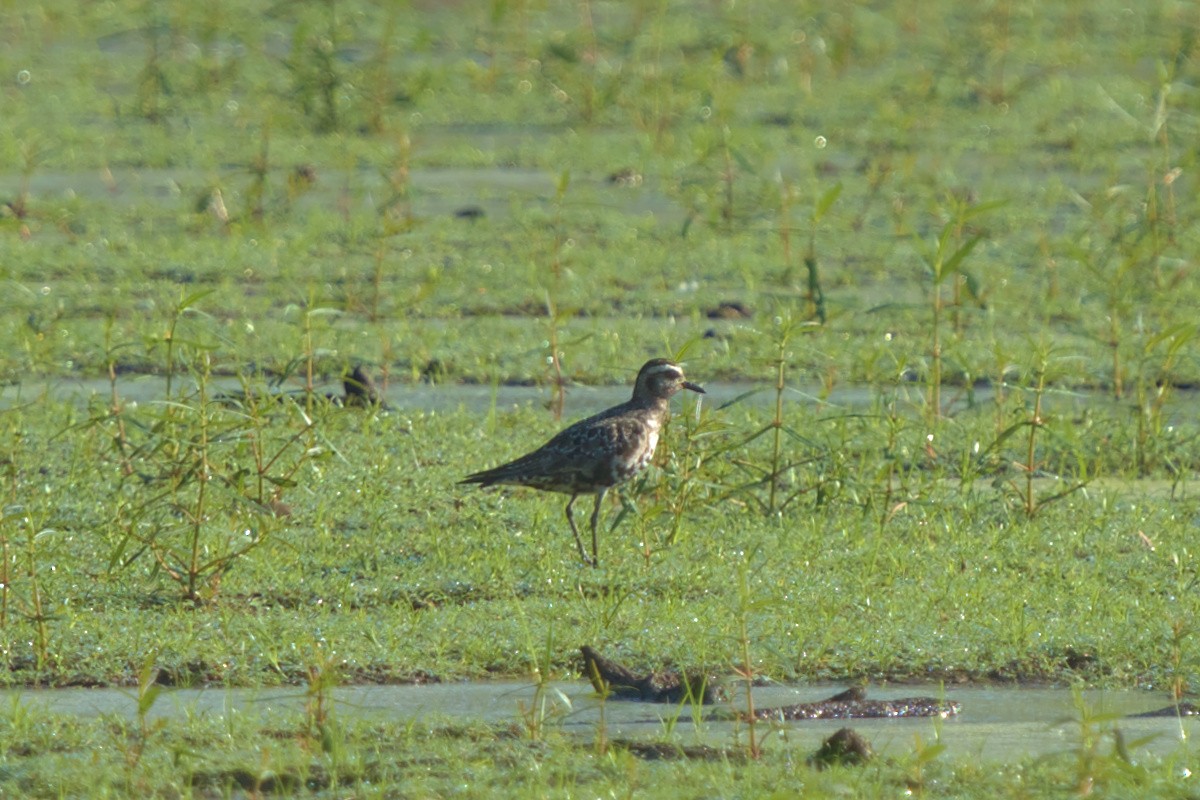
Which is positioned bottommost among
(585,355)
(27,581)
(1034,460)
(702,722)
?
(702,722)

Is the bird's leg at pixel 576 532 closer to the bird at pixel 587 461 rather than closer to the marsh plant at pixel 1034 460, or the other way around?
the bird at pixel 587 461

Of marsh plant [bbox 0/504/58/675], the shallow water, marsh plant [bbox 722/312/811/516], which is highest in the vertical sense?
marsh plant [bbox 722/312/811/516]

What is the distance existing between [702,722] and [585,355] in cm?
356

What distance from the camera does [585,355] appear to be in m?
7.96

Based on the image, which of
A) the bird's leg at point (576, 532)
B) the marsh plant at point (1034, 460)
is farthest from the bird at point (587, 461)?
the marsh plant at point (1034, 460)

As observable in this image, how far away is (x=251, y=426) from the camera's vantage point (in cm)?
573

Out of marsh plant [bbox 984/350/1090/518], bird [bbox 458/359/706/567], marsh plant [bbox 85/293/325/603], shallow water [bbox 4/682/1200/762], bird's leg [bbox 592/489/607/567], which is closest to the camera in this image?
shallow water [bbox 4/682/1200/762]

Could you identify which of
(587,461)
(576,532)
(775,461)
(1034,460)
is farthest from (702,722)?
(1034,460)

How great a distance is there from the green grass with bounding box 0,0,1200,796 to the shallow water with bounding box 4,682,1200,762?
11 centimetres

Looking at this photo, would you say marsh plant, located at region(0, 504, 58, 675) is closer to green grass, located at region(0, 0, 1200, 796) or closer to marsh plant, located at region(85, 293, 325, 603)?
green grass, located at region(0, 0, 1200, 796)

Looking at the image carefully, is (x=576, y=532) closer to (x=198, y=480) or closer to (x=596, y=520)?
(x=596, y=520)

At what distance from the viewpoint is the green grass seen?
497cm

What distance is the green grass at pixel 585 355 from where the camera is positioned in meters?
4.97

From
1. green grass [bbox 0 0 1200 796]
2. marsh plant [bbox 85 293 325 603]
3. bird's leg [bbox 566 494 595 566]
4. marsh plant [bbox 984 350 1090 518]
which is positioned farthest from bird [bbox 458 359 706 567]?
marsh plant [bbox 984 350 1090 518]
